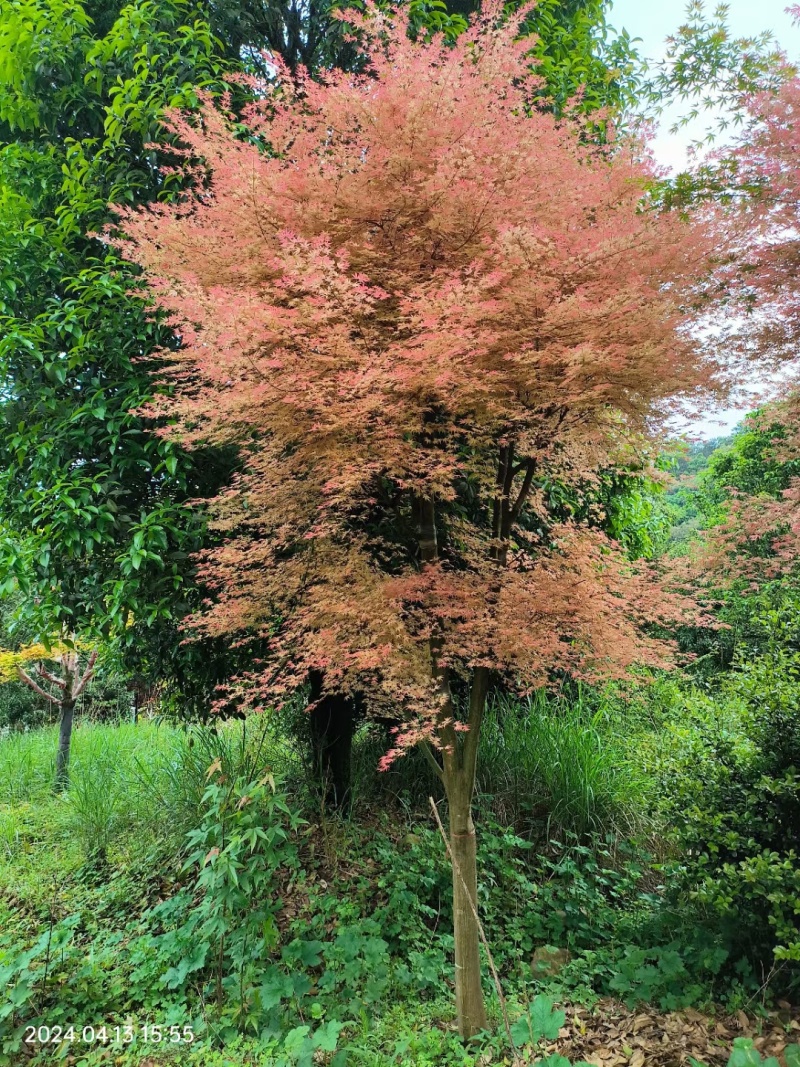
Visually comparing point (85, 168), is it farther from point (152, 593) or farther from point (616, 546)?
point (616, 546)

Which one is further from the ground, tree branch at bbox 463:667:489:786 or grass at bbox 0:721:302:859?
tree branch at bbox 463:667:489:786

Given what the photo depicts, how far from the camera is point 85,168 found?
284 cm

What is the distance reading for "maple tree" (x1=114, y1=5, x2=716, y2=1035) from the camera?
173 centimetres

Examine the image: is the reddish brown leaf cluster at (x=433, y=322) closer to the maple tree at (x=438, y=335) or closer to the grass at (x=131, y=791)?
the maple tree at (x=438, y=335)

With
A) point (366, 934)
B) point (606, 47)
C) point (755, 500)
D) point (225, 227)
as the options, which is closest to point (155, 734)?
point (366, 934)

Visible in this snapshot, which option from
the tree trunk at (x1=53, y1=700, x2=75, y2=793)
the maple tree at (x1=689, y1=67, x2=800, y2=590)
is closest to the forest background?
the maple tree at (x1=689, y1=67, x2=800, y2=590)

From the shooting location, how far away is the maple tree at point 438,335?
5.67ft

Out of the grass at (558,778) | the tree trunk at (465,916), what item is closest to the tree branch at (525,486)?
the tree trunk at (465,916)

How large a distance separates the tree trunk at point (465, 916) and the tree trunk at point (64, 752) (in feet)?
12.7

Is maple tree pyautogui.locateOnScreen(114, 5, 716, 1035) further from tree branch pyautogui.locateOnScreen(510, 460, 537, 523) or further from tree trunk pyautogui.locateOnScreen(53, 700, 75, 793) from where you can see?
tree trunk pyautogui.locateOnScreen(53, 700, 75, 793)

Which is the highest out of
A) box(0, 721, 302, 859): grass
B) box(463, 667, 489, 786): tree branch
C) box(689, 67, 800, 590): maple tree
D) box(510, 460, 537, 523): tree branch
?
box(689, 67, 800, 590): maple tree

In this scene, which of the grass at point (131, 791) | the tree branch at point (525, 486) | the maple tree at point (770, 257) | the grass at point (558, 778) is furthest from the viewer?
the grass at point (131, 791)

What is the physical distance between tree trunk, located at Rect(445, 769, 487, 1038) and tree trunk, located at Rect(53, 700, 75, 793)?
12.7 ft

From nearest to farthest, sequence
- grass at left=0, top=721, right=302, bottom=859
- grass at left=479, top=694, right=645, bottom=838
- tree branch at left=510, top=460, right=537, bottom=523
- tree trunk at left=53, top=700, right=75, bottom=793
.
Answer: tree branch at left=510, top=460, right=537, bottom=523
grass at left=479, top=694, right=645, bottom=838
grass at left=0, top=721, right=302, bottom=859
tree trunk at left=53, top=700, right=75, bottom=793
